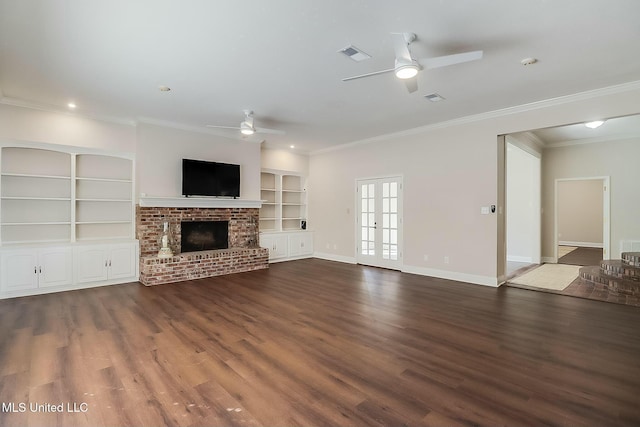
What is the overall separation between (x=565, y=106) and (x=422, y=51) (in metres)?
2.90

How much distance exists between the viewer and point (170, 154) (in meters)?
6.09

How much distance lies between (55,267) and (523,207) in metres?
10.2

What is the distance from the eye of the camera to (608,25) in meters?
2.77

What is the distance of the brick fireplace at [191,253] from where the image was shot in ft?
18.4

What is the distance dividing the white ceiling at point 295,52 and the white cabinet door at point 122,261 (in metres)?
2.40

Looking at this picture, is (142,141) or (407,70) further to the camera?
(142,141)

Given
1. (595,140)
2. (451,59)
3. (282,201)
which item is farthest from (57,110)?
(595,140)

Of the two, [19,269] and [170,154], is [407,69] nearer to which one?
[170,154]

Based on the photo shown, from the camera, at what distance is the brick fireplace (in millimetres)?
5617

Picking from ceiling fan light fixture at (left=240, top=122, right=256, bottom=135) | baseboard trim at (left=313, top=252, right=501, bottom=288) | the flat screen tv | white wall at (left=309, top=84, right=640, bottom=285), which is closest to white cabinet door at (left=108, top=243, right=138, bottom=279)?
the flat screen tv

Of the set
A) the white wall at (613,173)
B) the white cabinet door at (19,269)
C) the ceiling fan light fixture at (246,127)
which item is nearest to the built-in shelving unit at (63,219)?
the white cabinet door at (19,269)

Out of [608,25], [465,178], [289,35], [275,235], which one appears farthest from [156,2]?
[275,235]

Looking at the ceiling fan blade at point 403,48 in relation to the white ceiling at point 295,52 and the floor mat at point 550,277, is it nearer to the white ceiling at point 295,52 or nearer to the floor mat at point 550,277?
the white ceiling at point 295,52

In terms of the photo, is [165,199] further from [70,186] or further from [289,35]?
[289,35]
